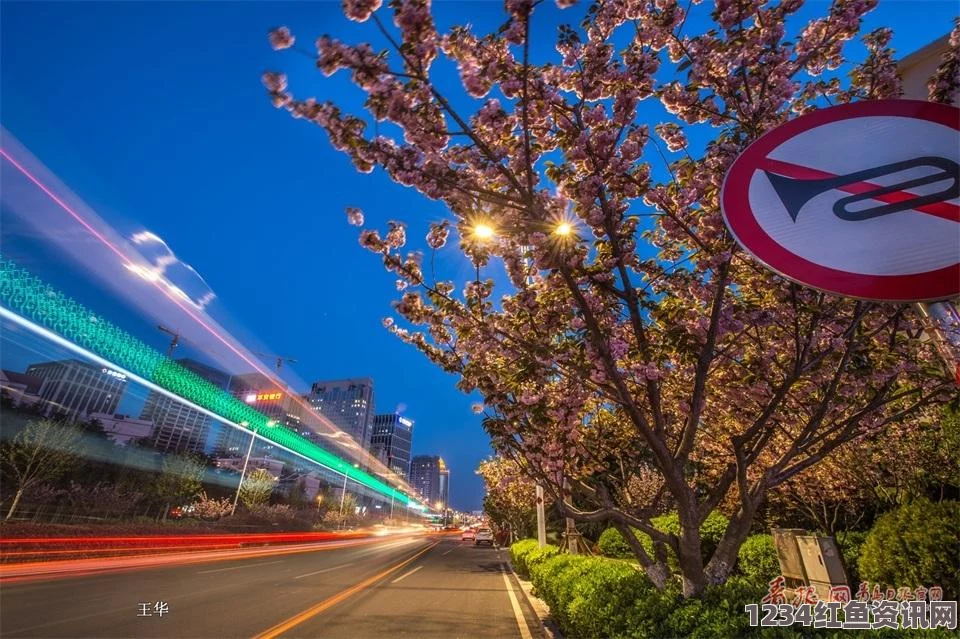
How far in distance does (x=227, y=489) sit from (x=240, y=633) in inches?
2284

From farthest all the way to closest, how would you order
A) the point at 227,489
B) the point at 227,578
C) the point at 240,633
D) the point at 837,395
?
the point at 227,489
the point at 227,578
the point at 240,633
the point at 837,395

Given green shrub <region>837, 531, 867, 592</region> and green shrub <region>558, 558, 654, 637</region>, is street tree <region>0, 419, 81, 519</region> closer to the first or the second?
green shrub <region>558, 558, 654, 637</region>

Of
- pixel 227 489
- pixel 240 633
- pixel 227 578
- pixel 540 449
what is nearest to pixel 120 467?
pixel 227 489

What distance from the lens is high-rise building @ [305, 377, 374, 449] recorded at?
159375 millimetres

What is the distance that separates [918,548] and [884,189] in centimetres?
985

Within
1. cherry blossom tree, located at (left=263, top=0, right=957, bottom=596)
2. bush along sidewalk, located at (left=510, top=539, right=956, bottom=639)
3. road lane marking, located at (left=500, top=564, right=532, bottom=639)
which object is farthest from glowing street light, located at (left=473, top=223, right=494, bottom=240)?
road lane marking, located at (left=500, top=564, right=532, bottom=639)

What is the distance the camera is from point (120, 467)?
3919cm

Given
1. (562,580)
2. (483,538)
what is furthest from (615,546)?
(483,538)

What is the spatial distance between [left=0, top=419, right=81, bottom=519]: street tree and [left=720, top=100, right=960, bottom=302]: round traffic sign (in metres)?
37.2

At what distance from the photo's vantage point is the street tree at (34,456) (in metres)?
26.2

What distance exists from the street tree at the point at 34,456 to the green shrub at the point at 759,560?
36.3 meters

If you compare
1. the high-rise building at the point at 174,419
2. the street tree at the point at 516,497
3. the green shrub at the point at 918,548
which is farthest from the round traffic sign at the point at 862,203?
the high-rise building at the point at 174,419

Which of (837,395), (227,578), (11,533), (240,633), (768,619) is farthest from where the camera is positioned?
(11,533)

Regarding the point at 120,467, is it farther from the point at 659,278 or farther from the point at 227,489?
the point at 659,278
